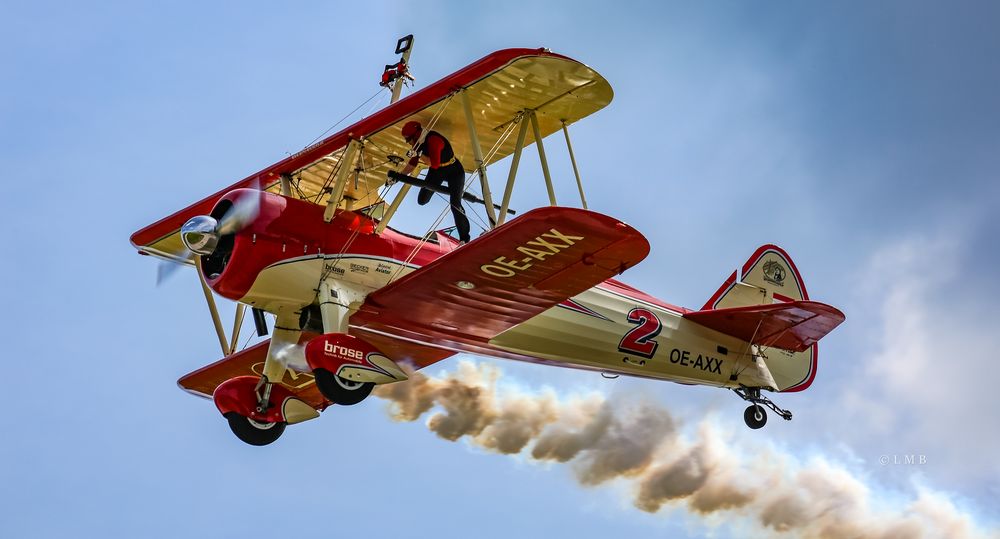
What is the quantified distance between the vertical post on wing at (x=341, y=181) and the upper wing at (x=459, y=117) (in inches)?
6.0

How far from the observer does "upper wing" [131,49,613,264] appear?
12977mm

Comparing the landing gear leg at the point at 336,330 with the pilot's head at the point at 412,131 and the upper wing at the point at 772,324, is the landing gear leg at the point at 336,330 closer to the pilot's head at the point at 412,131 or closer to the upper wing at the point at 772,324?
the pilot's head at the point at 412,131

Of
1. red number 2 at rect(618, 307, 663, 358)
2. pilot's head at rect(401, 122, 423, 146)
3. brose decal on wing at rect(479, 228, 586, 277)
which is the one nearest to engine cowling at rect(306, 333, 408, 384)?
brose decal on wing at rect(479, 228, 586, 277)

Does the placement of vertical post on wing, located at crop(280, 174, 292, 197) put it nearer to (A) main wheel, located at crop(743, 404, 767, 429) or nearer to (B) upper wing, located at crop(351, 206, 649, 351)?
(B) upper wing, located at crop(351, 206, 649, 351)

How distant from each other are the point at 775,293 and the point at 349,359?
6.05m

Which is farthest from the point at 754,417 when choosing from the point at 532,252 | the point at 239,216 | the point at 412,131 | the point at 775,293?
the point at 239,216

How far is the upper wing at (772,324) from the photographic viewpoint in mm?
Answer: 14984

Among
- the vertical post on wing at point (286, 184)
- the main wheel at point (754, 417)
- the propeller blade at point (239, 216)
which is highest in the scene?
the main wheel at point (754, 417)

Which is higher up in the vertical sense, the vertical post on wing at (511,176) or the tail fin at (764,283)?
the tail fin at (764,283)

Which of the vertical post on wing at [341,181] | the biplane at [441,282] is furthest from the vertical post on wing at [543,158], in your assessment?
the vertical post on wing at [341,181]

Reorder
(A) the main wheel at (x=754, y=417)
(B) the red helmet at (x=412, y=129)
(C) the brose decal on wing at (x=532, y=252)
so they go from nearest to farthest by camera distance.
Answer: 1. (C) the brose decal on wing at (x=532, y=252)
2. (B) the red helmet at (x=412, y=129)
3. (A) the main wheel at (x=754, y=417)

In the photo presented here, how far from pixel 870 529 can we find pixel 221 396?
802 cm

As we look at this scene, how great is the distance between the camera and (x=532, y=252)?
12352 millimetres

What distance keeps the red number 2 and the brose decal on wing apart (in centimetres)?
255
